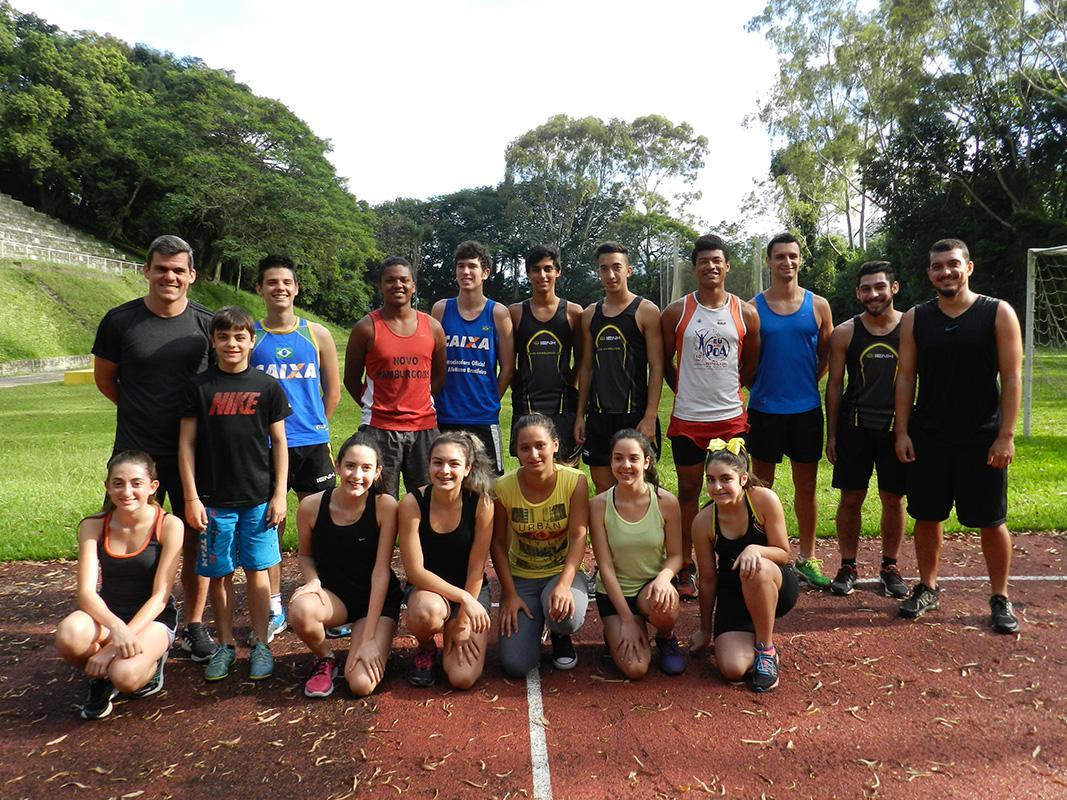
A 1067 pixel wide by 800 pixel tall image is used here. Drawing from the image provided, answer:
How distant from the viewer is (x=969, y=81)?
91.7 ft

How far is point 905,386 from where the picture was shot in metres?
4.66

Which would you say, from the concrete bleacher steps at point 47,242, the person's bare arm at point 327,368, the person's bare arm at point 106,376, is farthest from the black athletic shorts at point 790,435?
the concrete bleacher steps at point 47,242

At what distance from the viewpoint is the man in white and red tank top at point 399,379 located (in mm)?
4922

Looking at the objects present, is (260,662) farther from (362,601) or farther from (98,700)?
(98,700)

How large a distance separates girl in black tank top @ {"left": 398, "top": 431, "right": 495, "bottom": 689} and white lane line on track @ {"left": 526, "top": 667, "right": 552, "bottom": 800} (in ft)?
1.01

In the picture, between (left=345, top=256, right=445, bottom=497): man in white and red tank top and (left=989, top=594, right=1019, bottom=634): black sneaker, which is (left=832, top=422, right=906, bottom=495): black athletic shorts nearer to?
(left=989, top=594, right=1019, bottom=634): black sneaker

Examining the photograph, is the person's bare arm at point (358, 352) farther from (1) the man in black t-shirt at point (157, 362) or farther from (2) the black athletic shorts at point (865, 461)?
(2) the black athletic shorts at point (865, 461)

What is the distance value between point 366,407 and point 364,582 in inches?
58.2

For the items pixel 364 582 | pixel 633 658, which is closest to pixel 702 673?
pixel 633 658

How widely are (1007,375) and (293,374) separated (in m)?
4.37

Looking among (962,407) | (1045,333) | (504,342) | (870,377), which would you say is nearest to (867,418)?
(870,377)

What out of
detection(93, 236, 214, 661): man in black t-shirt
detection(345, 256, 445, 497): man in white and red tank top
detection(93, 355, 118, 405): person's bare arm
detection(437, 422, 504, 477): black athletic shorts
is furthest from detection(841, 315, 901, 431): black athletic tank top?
detection(93, 355, 118, 405): person's bare arm

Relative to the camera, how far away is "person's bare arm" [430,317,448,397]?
204 inches

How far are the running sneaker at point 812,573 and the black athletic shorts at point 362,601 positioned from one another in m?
2.95
